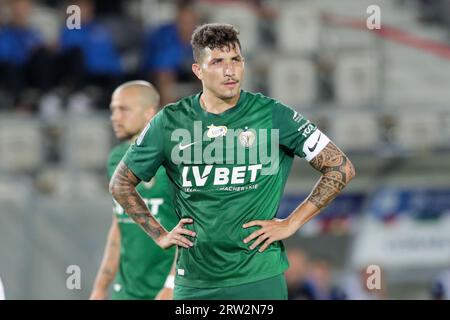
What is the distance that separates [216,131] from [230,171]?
23 cm

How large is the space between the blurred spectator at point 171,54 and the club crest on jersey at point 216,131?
23.7 feet

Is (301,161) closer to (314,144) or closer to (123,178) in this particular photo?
(123,178)

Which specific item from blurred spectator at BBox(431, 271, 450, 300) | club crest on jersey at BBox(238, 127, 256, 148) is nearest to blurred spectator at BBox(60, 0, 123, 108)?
blurred spectator at BBox(431, 271, 450, 300)

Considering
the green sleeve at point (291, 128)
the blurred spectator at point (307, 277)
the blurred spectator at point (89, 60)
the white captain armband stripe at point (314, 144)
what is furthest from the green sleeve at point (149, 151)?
the blurred spectator at point (89, 60)

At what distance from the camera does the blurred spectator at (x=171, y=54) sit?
43.7 feet

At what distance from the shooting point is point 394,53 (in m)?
A: 14.9

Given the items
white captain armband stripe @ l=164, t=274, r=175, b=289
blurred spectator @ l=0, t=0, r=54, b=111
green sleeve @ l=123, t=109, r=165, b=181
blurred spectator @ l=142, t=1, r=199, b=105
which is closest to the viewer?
green sleeve @ l=123, t=109, r=165, b=181

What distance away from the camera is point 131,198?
632 cm

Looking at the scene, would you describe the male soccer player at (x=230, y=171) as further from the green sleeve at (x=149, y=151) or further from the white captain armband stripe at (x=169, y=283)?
A: the white captain armband stripe at (x=169, y=283)

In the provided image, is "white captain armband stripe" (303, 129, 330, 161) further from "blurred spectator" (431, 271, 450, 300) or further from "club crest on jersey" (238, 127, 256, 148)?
"blurred spectator" (431, 271, 450, 300)

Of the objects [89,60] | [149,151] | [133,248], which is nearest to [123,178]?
[149,151]

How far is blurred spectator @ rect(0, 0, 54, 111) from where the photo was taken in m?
13.1
